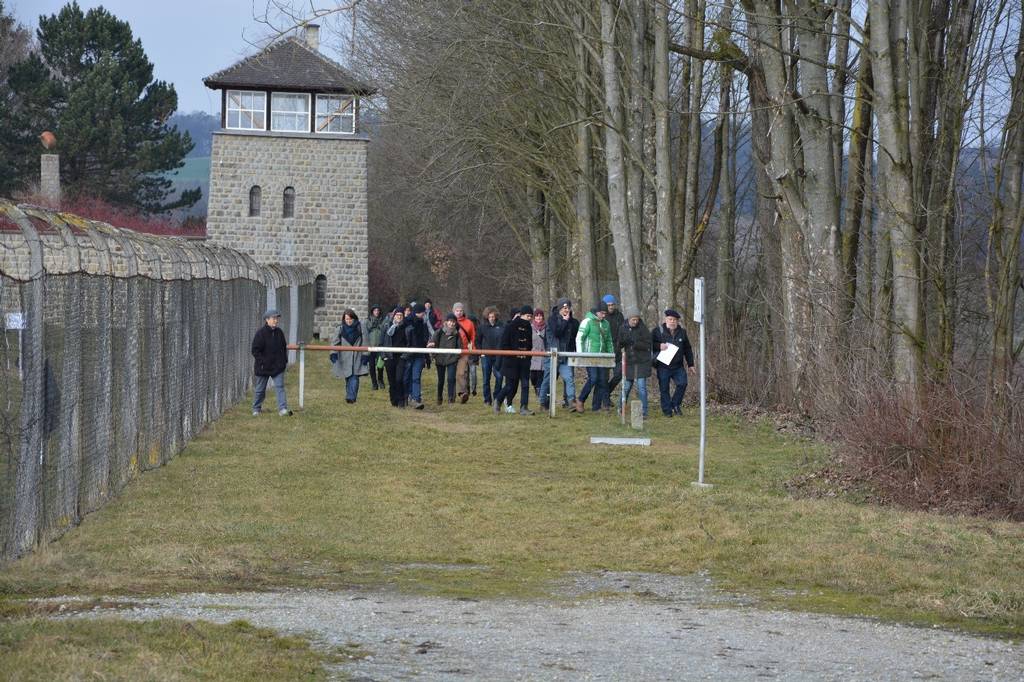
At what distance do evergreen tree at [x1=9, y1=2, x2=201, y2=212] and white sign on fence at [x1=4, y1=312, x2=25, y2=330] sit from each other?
63536mm

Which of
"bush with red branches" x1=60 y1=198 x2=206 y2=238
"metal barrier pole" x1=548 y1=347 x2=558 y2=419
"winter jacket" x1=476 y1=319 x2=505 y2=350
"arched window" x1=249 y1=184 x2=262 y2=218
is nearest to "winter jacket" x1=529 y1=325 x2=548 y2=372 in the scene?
"winter jacket" x1=476 y1=319 x2=505 y2=350

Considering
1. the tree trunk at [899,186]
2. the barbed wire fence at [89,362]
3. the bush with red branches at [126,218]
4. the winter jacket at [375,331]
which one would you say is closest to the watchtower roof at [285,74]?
the bush with red branches at [126,218]

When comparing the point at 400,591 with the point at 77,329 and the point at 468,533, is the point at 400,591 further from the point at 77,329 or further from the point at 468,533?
the point at 77,329

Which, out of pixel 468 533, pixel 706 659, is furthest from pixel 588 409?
pixel 706 659

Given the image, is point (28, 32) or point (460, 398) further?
point (28, 32)

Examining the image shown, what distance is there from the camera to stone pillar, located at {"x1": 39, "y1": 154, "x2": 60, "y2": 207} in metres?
70.8

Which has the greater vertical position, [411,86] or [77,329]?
[411,86]

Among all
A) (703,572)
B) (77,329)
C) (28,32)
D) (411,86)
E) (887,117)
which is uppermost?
(28,32)

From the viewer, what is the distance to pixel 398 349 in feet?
86.8

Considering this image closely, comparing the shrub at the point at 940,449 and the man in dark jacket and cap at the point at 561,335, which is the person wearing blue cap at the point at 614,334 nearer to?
the man in dark jacket and cap at the point at 561,335

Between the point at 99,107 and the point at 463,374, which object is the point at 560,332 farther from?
the point at 99,107

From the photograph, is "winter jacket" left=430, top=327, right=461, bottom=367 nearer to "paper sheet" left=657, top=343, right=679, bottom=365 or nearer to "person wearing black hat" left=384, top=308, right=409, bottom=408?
"person wearing black hat" left=384, top=308, right=409, bottom=408

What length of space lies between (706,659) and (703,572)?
3695 mm

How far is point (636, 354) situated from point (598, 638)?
52.0ft
